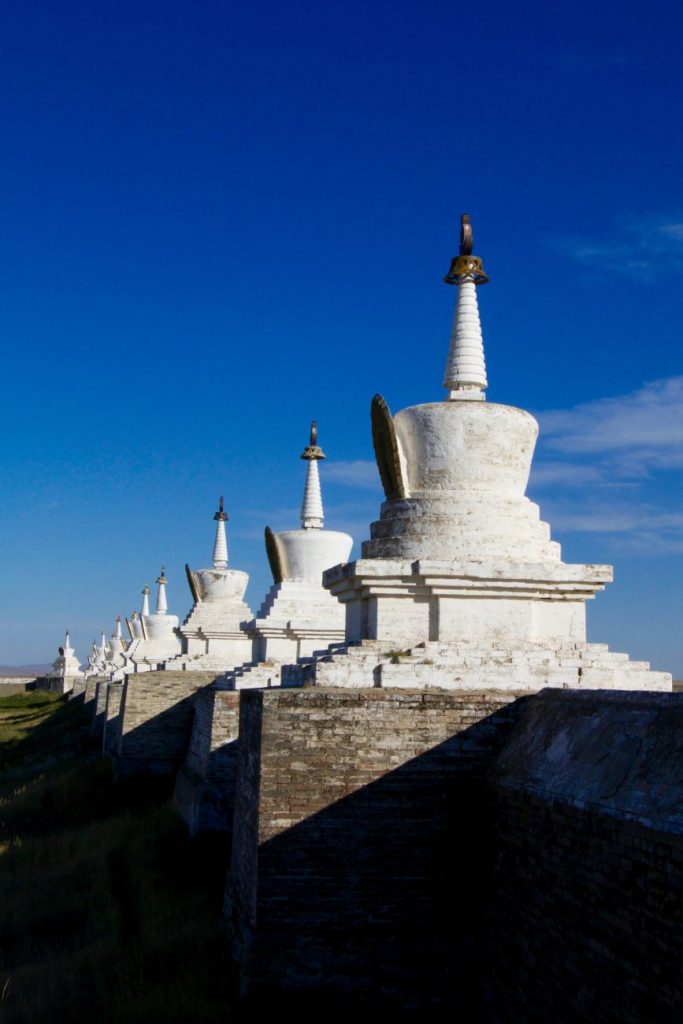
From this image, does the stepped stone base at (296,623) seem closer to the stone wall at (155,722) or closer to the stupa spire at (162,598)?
the stone wall at (155,722)

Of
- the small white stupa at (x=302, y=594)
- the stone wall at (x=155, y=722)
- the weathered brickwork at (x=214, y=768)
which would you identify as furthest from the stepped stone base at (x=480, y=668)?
the stone wall at (x=155, y=722)

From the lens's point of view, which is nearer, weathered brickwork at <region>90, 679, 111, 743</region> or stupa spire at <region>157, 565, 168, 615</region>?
weathered brickwork at <region>90, 679, 111, 743</region>

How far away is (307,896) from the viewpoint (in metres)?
6.81

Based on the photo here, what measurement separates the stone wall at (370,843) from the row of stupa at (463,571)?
64 centimetres

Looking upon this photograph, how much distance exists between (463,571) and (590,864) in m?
3.06

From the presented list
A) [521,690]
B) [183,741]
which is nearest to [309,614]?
[183,741]

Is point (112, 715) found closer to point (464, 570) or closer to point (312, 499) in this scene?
point (312, 499)

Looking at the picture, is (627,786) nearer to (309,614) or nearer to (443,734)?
(443,734)

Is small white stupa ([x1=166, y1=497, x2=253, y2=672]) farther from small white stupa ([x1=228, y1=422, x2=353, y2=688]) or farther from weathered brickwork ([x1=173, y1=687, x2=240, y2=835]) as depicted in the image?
weathered brickwork ([x1=173, y1=687, x2=240, y2=835])

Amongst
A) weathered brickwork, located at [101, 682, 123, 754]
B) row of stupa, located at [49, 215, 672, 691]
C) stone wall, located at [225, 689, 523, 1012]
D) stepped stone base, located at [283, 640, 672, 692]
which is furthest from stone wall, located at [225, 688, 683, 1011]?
weathered brickwork, located at [101, 682, 123, 754]

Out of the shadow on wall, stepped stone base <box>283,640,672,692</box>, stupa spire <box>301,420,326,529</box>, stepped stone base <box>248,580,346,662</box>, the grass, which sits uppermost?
stupa spire <box>301,420,326,529</box>

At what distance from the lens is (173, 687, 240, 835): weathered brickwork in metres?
11.7

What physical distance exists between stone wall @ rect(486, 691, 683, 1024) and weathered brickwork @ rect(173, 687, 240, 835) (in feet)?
16.8

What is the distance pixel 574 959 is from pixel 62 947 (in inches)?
205
